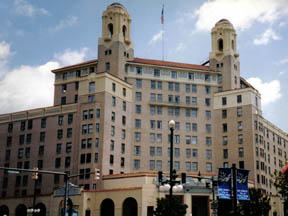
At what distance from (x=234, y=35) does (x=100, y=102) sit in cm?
4129

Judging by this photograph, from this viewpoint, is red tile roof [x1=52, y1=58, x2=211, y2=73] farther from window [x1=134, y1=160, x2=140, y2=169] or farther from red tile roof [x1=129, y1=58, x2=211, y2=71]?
window [x1=134, y1=160, x2=140, y2=169]

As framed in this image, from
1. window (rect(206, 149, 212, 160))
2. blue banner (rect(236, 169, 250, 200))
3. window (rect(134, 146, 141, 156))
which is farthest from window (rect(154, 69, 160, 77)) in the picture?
blue banner (rect(236, 169, 250, 200))

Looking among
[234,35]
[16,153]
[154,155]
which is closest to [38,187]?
[16,153]

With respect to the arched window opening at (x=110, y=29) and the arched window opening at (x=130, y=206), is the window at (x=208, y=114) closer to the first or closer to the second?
the arched window opening at (x=110, y=29)

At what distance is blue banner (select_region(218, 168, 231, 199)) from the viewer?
111 feet

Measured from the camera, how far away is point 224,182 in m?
33.9

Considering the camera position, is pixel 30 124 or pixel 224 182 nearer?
pixel 224 182

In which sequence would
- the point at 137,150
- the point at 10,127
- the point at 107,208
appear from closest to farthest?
the point at 107,208 → the point at 137,150 → the point at 10,127

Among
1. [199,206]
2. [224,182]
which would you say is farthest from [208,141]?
[224,182]

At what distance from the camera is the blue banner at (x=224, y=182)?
111 feet

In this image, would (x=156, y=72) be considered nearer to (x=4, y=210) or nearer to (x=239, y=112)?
(x=239, y=112)

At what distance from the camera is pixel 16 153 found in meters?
99.9

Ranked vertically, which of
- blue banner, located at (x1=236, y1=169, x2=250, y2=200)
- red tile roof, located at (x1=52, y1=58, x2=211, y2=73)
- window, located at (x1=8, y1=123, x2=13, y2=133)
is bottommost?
blue banner, located at (x1=236, y1=169, x2=250, y2=200)

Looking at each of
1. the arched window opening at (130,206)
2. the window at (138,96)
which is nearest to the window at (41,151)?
the window at (138,96)
